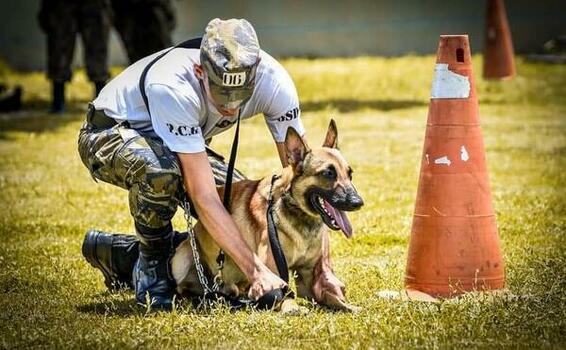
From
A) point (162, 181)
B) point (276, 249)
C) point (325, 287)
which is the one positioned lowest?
point (325, 287)

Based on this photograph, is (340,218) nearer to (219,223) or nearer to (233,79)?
(219,223)

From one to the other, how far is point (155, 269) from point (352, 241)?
2.29 metres

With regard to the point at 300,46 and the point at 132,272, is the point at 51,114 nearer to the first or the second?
the point at 300,46

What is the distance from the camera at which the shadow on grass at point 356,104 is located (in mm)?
18297

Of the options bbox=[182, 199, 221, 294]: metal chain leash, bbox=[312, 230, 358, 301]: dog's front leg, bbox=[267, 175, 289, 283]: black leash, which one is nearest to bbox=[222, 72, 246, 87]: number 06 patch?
bbox=[267, 175, 289, 283]: black leash

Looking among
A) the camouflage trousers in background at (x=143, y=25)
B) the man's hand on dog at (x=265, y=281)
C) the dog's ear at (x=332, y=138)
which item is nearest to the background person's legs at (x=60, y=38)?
the camouflage trousers in background at (x=143, y=25)

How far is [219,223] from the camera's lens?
20.3 ft

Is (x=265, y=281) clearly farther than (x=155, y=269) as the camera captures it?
No

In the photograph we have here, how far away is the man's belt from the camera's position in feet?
21.9

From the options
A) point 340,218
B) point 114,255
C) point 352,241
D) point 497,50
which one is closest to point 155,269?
point 114,255

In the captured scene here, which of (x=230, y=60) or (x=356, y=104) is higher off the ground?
(x=230, y=60)

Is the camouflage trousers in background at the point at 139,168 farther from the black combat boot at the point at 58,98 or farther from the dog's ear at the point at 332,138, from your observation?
the black combat boot at the point at 58,98

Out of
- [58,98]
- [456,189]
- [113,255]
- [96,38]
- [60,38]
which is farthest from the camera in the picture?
[58,98]

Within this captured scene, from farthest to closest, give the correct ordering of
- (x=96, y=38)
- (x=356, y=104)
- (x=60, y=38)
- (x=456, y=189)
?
(x=356, y=104) → (x=60, y=38) → (x=96, y=38) → (x=456, y=189)
